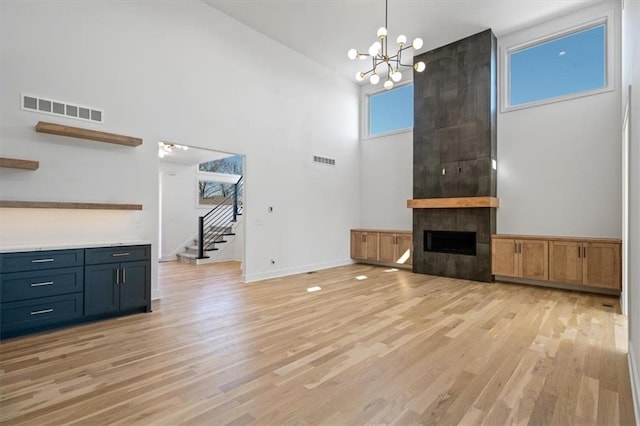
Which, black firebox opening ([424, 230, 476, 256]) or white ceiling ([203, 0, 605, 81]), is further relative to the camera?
black firebox opening ([424, 230, 476, 256])

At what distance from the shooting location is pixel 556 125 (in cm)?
580

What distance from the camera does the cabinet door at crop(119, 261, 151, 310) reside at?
4.00m

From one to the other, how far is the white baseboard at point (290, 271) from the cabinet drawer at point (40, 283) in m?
2.89

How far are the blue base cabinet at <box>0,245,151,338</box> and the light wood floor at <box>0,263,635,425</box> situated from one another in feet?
0.60

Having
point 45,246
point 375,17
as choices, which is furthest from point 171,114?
point 375,17

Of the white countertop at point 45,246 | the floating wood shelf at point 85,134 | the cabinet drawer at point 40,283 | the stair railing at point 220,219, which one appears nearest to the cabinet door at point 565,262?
the white countertop at point 45,246

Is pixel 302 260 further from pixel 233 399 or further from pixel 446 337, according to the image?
pixel 233 399

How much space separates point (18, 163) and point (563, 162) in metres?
8.22

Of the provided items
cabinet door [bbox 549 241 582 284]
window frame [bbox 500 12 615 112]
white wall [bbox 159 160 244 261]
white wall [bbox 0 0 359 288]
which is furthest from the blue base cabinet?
window frame [bbox 500 12 615 112]

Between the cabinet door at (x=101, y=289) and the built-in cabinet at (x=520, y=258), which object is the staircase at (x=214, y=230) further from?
the built-in cabinet at (x=520, y=258)

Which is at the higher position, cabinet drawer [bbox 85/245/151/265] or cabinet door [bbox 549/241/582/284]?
cabinet drawer [bbox 85/245/151/265]

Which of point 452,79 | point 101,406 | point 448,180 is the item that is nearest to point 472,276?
point 448,180

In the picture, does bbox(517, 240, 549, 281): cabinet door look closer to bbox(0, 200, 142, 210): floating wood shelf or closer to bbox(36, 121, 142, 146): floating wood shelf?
bbox(0, 200, 142, 210): floating wood shelf

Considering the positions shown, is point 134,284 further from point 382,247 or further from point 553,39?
point 553,39
